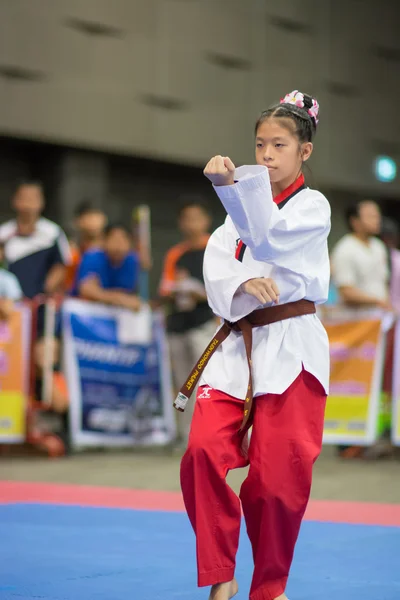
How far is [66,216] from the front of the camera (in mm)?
11062

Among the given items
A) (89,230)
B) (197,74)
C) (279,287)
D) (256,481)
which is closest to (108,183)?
(197,74)

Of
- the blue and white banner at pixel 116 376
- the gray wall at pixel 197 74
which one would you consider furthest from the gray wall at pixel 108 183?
the blue and white banner at pixel 116 376

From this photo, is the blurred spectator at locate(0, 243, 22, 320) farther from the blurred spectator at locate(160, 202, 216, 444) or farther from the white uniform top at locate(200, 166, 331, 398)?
the white uniform top at locate(200, 166, 331, 398)

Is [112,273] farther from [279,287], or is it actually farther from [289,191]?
[279,287]

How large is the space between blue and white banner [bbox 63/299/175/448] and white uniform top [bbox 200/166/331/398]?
489 centimetres

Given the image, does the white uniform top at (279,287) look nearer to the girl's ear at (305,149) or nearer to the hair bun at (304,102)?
the girl's ear at (305,149)

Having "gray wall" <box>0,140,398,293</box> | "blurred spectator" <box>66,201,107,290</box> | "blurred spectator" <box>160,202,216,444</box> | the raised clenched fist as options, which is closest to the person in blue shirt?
"blurred spectator" <box>160,202,216,444</box>

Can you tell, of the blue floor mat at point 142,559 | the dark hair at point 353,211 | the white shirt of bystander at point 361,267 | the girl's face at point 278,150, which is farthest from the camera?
the dark hair at point 353,211

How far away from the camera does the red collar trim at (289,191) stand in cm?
292

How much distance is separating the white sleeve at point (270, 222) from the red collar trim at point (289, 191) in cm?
7

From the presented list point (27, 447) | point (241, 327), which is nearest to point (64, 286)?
point (27, 447)

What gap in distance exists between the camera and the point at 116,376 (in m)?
7.95

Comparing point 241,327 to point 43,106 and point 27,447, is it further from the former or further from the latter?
point 43,106

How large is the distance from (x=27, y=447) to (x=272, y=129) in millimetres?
5170
